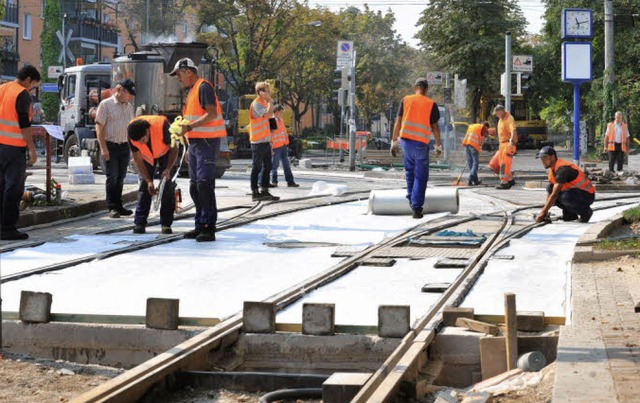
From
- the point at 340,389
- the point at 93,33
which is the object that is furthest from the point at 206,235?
the point at 93,33

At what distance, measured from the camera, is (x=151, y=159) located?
1347 centimetres

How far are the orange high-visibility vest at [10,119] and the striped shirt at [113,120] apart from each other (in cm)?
288

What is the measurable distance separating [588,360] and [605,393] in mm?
713

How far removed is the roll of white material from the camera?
53.7ft

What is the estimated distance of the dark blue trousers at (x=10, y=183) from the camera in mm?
12844

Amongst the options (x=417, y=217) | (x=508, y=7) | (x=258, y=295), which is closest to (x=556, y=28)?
(x=508, y=7)

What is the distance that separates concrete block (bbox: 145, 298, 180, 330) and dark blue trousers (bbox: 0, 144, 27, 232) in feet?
21.1

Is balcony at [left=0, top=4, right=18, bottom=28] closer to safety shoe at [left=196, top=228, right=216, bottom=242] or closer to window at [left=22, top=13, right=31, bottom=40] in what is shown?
window at [left=22, top=13, right=31, bottom=40]

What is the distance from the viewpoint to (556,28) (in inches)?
2908

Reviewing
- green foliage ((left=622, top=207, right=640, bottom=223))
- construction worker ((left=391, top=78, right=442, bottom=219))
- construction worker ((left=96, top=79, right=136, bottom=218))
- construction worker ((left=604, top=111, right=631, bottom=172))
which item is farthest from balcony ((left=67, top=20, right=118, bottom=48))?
green foliage ((left=622, top=207, right=640, bottom=223))

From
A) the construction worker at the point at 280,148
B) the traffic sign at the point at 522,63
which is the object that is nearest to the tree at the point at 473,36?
the traffic sign at the point at 522,63

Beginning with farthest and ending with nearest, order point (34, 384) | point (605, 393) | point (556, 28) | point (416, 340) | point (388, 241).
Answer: point (556, 28)
point (388, 241)
point (416, 340)
point (34, 384)
point (605, 393)

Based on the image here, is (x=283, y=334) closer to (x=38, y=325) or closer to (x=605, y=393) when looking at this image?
→ (x=38, y=325)

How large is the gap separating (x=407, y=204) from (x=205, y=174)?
14.9ft
